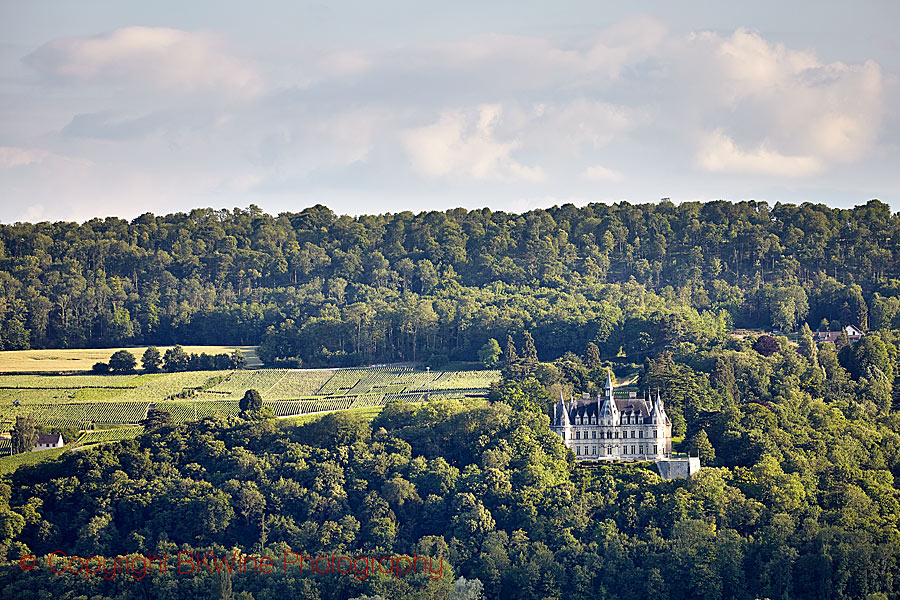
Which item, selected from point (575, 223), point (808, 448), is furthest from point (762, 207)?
point (808, 448)

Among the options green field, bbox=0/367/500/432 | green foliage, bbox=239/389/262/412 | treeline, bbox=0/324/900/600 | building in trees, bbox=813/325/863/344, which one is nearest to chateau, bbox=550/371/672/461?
treeline, bbox=0/324/900/600

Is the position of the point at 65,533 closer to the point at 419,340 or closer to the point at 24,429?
the point at 24,429

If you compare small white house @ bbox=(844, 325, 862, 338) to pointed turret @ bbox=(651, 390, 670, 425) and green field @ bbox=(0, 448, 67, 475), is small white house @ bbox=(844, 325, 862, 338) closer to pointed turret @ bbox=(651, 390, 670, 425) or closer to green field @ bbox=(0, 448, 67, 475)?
pointed turret @ bbox=(651, 390, 670, 425)

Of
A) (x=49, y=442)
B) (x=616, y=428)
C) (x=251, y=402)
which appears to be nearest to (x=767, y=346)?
(x=616, y=428)

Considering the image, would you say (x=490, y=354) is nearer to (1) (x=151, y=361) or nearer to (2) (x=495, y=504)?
(1) (x=151, y=361)

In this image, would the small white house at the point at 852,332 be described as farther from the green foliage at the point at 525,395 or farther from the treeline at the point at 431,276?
the green foliage at the point at 525,395
